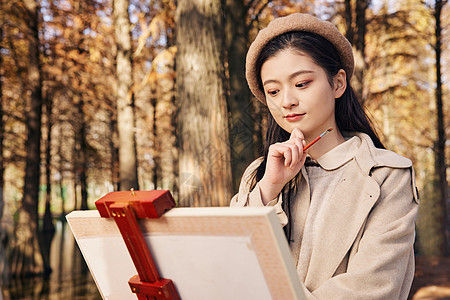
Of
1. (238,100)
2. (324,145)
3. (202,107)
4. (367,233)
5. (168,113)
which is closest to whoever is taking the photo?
(367,233)

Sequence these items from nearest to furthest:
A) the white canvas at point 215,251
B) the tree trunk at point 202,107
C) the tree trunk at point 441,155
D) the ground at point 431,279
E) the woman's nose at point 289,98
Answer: the white canvas at point 215,251 → the woman's nose at point 289,98 → the tree trunk at point 202,107 → the ground at point 431,279 → the tree trunk at point 441,155

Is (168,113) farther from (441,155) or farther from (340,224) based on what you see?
(340,224)

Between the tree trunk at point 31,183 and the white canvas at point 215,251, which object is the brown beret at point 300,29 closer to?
the white canvas at point 215,251

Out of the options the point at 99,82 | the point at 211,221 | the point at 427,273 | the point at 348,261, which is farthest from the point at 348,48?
the point at 99,82

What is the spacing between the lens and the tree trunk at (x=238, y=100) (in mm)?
4004

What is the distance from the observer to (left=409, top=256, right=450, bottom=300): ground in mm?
7332

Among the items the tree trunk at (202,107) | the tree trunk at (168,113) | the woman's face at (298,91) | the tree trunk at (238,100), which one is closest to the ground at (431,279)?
the tree trunk at (168,113)

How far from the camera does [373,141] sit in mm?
1876

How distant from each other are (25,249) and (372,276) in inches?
414

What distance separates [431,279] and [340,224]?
7635 mm

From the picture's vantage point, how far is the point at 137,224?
1.29 m

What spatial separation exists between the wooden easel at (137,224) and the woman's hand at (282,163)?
0.42 m

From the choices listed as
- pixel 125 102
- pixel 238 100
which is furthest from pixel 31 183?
pixel 238 100

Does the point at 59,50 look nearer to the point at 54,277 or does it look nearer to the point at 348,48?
the point at 54,277
